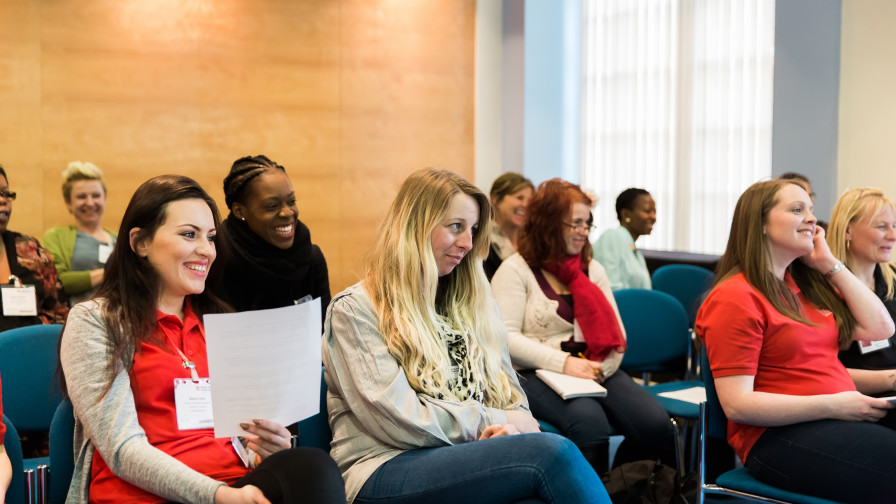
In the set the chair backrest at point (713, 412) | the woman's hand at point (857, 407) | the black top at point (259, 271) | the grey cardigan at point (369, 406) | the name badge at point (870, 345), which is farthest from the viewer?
the black top at point (259, 271)

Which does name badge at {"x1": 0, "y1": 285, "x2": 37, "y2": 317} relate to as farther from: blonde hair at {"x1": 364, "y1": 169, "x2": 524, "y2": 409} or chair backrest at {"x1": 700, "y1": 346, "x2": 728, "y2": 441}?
chair backrest at {"x1": 700, "y1": 346, "x2": 728, "y2": 441}

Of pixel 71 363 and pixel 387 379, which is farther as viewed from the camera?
Result: pixel 387 379

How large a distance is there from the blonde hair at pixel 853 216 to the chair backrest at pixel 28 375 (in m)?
2.93

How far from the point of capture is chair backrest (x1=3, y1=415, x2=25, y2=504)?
192 centimetres

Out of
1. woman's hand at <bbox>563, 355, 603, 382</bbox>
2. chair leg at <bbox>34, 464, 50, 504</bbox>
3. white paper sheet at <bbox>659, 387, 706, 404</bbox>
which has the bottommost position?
white paper sheet at <bbox>659, 387, 706, 404</bbox>

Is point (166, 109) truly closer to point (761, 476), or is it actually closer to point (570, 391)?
point (570, 391)

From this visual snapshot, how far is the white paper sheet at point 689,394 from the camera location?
367 cm

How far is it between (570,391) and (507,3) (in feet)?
16.4

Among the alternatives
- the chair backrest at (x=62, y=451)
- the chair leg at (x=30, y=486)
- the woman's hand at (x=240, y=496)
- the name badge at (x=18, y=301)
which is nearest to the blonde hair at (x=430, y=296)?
the woman's hand at (x=240, y=496)

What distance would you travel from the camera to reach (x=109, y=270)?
2047mm

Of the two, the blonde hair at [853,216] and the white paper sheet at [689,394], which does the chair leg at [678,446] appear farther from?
the blonde hair at [853,216]

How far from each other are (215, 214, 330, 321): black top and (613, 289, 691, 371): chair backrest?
1680 mm

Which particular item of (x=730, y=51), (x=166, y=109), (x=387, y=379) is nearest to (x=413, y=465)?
(x=387, y=379)

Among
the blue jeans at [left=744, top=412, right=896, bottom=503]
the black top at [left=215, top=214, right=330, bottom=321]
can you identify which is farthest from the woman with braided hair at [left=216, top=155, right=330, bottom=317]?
the blue jeans at [left=744, top=412, right=896, bottom=503]
